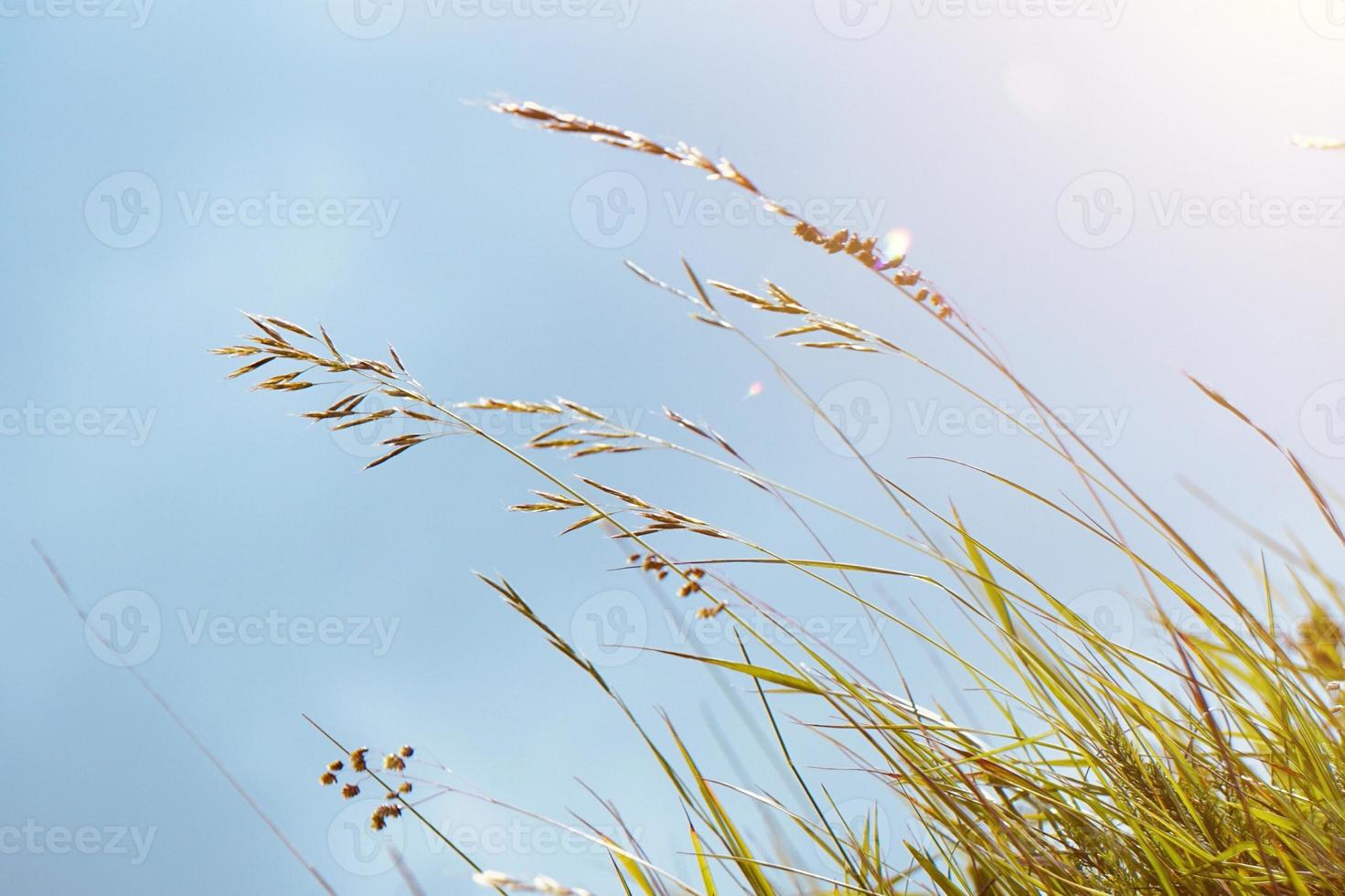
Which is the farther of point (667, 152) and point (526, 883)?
point (667, 152)

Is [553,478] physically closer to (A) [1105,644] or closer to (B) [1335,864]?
(A) [1105,644]

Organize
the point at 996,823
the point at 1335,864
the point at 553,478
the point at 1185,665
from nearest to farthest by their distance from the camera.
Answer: the point at 1335,864, the point at 996,823, the point at 1185,665, the point at 553,478

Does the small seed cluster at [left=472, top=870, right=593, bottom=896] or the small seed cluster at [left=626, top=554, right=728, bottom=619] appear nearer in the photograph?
the small seed cluster at [left=472, top=870, right=593, bottom=896]

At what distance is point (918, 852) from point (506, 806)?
22.5 inches

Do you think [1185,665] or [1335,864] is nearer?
[1335,864]

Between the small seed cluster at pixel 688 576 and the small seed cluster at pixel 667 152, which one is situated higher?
the small seed cluster at pixel 667 152

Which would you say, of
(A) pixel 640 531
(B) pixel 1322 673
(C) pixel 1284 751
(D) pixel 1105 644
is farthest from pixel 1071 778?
(A) pixel 640 531

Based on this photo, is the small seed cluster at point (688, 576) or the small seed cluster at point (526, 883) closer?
the small seed cluster at point (526, 883)

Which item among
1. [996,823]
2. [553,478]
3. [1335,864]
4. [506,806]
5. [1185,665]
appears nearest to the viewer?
[1335,864]

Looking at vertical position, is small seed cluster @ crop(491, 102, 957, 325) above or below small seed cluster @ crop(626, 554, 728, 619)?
above

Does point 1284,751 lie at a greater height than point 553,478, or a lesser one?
lesser

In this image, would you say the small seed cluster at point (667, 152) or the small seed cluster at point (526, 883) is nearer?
the small seed cluster at point (526, 883)

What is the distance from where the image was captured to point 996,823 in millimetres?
1051

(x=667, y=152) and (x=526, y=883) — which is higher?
(x=667, y=152)
